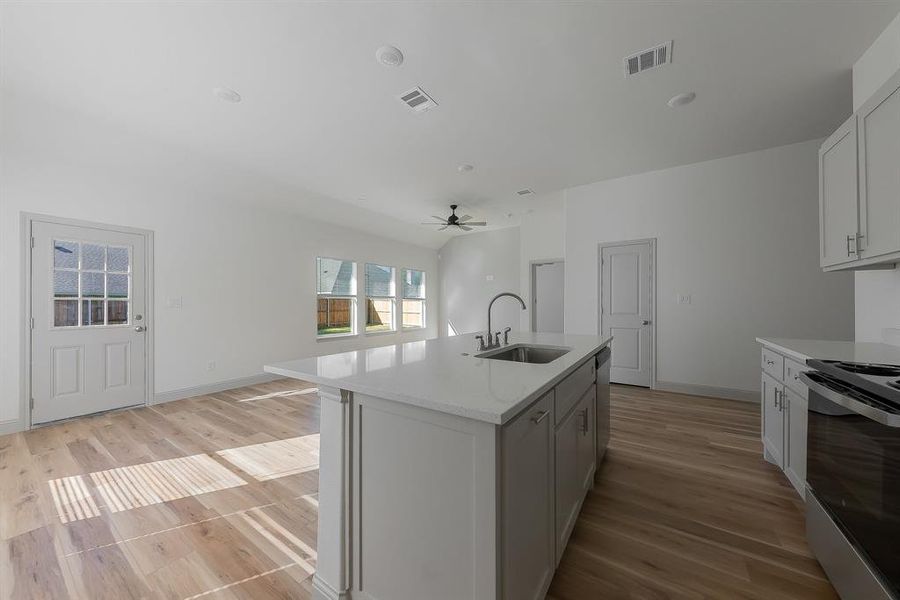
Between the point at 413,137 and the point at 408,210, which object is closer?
the point at 413,137

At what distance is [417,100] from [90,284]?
4.02 meters

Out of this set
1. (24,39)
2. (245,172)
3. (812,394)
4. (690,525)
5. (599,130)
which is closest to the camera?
(812,394)

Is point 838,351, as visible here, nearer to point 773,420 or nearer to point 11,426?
point 773,420

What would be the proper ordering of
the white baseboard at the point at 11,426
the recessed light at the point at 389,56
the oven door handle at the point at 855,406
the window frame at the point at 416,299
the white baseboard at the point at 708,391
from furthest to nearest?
the window frame at the point at 416,299
the white baseboard at the point at 708,391
the white baseboard at the point at 11,426
the recessed light at the point at 389,56
the oven door handle at the point at 855,406

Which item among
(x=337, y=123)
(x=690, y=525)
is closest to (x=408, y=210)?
(x=337, y=123)

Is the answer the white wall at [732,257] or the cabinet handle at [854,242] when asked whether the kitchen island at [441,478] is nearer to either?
the cabinet handle at [854,242]

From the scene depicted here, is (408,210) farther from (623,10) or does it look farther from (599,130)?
(623,10)

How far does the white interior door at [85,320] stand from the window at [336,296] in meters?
2.60

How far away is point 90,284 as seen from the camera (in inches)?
147

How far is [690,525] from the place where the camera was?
182cm

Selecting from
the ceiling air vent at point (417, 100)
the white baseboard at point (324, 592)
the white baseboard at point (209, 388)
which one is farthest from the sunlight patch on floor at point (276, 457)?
the ceiling air vent at point (417, 100)

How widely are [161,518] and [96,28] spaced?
2.91m

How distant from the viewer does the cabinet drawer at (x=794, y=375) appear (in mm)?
1806

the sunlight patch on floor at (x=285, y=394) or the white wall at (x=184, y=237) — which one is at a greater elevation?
the white wall at (x=184, y=237)
